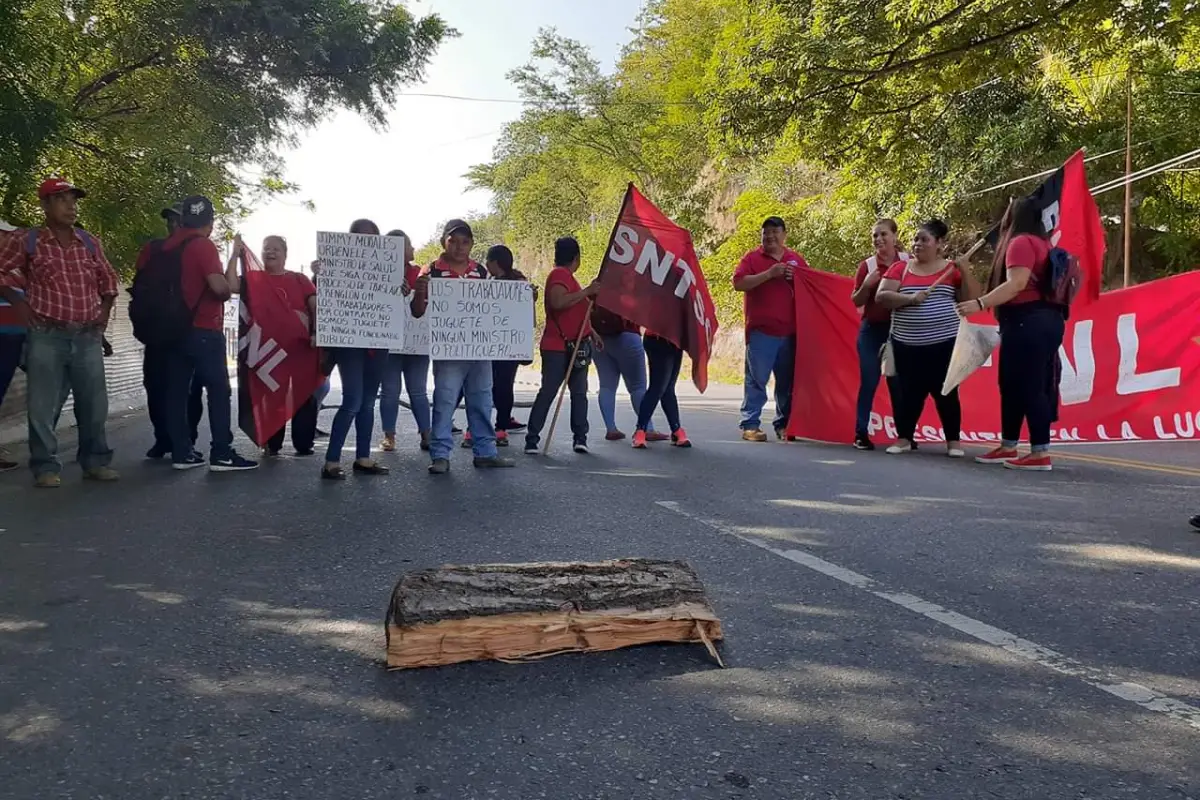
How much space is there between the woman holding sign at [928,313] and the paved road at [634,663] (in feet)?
7.42

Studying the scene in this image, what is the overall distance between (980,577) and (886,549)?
56 centimetres

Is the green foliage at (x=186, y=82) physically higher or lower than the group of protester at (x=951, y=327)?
higher

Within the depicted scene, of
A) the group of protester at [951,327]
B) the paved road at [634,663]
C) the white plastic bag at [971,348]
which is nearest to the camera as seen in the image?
the paved road at [634,663]

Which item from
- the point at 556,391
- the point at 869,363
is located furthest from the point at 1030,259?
the point at 556,391

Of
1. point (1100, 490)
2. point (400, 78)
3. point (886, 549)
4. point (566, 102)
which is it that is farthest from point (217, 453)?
point (566, 102)

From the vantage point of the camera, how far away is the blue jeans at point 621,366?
8977 millimetres

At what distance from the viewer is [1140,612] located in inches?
139

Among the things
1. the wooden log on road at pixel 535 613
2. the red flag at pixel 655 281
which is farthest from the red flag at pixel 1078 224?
the wooden log on road at pixel 535 613

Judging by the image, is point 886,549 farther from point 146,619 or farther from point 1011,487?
point 146,619

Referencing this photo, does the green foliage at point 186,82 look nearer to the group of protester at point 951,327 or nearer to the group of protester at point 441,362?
the group of protester at point 441,362

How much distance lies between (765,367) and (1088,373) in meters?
2.82

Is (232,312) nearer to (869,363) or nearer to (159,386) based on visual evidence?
(159,386)

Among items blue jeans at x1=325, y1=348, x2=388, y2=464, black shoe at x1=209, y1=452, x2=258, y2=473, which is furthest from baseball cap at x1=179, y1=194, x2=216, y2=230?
black shoe at x1=209, y1=452, x2=258, y2=473

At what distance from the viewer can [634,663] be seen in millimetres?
3053
